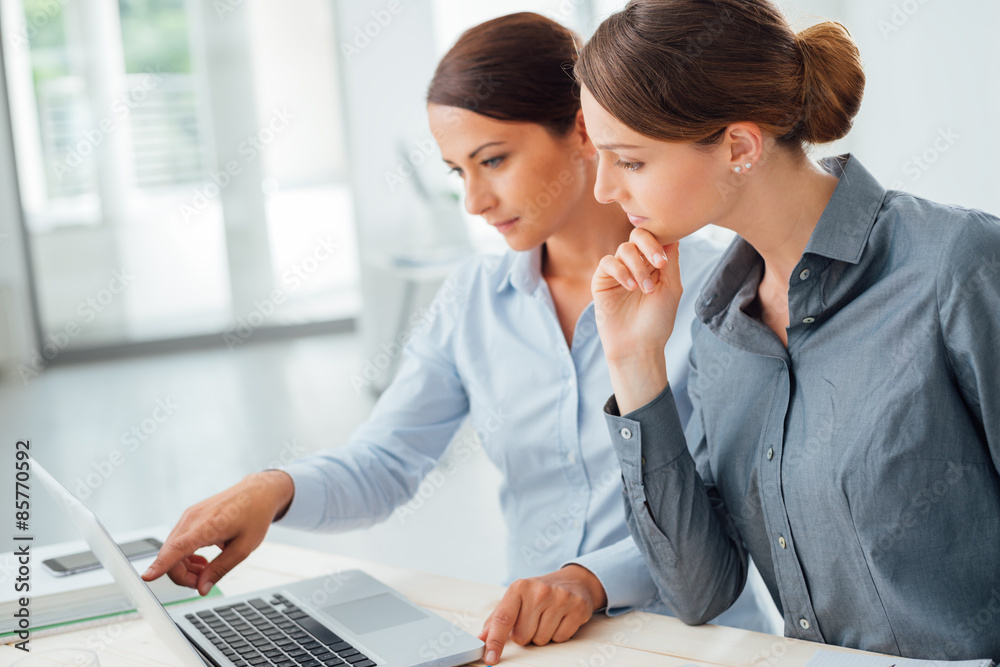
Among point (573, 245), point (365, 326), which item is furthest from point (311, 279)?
point (573, 245)

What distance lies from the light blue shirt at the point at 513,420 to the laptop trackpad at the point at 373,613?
10.2 inches

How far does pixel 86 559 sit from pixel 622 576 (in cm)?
74

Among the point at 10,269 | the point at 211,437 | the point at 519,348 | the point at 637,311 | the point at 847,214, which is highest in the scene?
the point at 847,214

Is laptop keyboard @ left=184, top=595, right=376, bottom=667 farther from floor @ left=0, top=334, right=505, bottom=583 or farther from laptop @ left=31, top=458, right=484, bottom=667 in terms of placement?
floor @ left=0, top=334, right=505, bottom=583

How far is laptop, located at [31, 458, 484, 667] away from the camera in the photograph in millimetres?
896

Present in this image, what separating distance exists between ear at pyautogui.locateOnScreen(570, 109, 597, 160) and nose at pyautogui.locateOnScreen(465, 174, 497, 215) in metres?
0.16

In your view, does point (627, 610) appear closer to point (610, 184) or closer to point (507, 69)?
point (610, 184)

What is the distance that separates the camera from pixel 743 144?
104 centimetres

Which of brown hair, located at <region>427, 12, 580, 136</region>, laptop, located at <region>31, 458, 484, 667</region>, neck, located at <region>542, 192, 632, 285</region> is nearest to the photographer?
laptop, located at <region>31, 458, 484, 667</region>

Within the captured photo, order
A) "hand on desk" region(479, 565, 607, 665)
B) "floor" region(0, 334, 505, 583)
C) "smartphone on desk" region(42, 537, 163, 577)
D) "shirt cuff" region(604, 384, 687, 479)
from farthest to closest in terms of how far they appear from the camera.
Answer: "floor" region(0, 334, 505, 583) < "smartphone on desk" region(42, 537, 163, 577) < "shirt cuff" region(604, 384, 687, 479) < "hand on desk" region(479, 565, 607, 665)

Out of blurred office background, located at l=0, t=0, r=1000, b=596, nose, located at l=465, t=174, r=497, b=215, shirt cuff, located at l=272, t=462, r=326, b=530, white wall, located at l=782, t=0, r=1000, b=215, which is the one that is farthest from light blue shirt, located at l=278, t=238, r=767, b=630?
white wall, located at l=782, t=0, r=1000, b=215

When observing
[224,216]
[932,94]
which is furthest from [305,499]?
[224,216]

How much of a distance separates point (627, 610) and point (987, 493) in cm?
42

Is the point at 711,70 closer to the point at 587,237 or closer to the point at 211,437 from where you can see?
the point at 587,237
